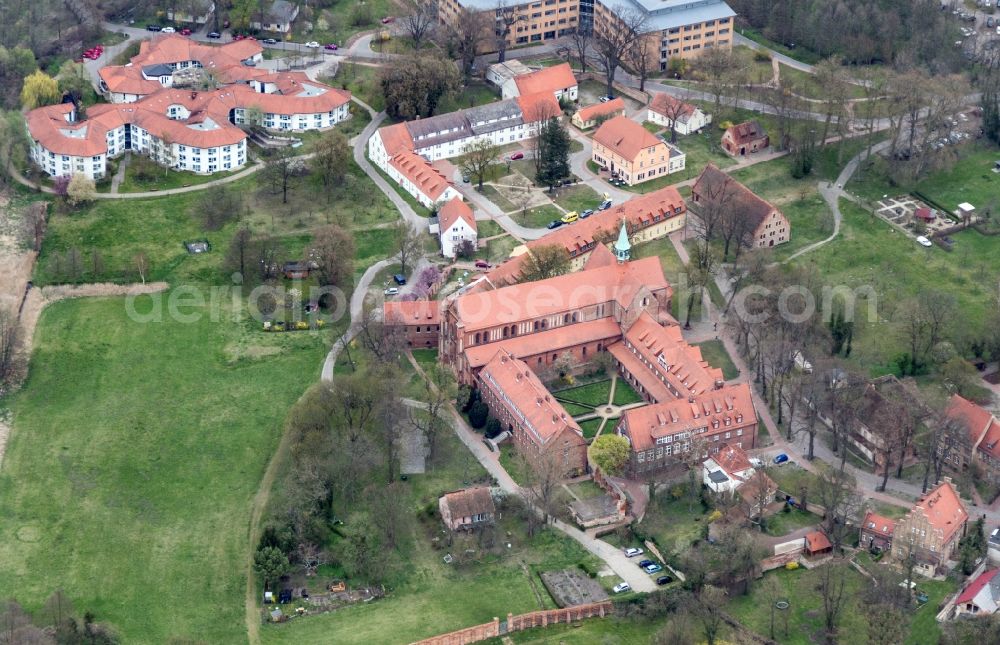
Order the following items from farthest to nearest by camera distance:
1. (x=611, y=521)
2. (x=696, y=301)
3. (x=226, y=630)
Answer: (x=696, y=301) < (x=611, y=521) < (x=226, y=630)

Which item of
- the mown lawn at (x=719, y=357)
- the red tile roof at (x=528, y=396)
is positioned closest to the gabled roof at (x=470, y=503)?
the red tile roof at (x=528, y=396)

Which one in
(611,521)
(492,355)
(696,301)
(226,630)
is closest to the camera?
(226,630)

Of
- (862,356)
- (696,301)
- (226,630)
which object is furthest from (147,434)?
(862,356)

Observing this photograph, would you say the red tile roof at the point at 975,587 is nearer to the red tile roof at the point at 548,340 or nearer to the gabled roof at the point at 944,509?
the gabled roof at the point at 944,509

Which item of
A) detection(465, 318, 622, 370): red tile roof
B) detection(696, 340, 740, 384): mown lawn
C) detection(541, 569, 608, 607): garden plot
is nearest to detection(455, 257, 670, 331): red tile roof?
detection(465, 318, 622, 370): red tile roof

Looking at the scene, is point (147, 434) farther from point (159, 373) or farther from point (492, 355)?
point (492, 355)

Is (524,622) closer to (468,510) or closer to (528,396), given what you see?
(468,510)
